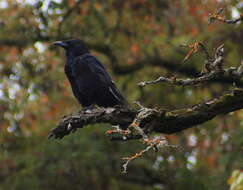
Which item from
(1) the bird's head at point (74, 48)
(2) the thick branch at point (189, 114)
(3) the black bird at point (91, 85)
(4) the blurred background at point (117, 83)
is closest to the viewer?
(2) the thick branch at point (189, 114)

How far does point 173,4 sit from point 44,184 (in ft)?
16.5

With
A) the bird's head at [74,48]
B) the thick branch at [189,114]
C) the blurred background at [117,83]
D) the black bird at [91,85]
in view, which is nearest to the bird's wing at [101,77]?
the black bird at [91,85]

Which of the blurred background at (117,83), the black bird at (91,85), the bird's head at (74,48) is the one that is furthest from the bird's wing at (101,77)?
the blurred background at (117,83)

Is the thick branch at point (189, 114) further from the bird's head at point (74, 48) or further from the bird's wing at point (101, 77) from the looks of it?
the bird's head at point (74, 48)

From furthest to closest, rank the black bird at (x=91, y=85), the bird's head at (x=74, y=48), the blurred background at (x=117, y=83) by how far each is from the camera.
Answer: the blurred background at (x=117, y=83) < the bird's head at (x=74, y=48) < the black bird at (x=91, y=85)

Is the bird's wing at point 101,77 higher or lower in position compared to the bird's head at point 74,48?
lower

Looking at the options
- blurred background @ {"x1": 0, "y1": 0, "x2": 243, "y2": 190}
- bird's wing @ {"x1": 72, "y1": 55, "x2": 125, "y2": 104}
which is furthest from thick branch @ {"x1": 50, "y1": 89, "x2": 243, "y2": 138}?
blurred background @ {"x1": 0, "y1": 0, "x2": 243, "y2": 190}

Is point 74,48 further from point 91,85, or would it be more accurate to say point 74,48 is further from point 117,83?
point 117,83

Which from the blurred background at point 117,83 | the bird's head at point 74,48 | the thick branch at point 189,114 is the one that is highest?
the thick branch at point 189,114

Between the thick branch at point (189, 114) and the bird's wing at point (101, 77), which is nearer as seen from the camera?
the thick branch at point (189, 114)

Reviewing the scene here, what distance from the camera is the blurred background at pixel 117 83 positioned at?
293 inches

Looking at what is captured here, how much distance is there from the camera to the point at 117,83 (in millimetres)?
9766

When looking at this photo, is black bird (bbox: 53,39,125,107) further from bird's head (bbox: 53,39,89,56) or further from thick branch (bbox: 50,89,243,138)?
thick branch (bbox: 50,89,243,138)

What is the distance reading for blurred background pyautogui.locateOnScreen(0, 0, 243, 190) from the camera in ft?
24.4
